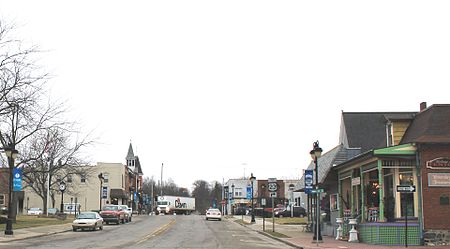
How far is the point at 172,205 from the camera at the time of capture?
93.9 metres

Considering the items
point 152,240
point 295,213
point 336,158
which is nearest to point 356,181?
point 336,158

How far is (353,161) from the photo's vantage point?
26953 mm

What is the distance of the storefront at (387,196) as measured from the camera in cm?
2338

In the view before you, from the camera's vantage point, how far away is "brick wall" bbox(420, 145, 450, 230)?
74.4ft

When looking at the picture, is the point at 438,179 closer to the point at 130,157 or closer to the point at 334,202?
the point at 334,202

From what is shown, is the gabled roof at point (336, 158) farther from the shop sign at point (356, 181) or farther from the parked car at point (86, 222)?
the parked car at point (86, 222)

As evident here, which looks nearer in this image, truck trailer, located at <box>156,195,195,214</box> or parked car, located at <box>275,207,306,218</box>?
parked car, located at <box>275,207,306,218</box>

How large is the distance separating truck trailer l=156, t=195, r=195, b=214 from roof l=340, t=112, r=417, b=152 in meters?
58.6

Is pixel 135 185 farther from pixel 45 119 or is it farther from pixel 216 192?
pixel 45 119

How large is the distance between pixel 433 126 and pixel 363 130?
38.1 feet

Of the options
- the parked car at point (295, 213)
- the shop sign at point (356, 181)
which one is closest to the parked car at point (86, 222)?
the shop sign at point (356, 181)

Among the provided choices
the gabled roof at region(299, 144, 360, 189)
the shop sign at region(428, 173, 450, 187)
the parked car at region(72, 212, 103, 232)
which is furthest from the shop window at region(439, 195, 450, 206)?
the parked car at region(72, 212, 103, 232)

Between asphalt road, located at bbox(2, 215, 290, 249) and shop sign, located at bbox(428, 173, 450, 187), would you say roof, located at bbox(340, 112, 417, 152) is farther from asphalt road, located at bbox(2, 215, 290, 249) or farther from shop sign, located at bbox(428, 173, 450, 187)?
shop sign, located at bbox(428, 173, 450, 187)

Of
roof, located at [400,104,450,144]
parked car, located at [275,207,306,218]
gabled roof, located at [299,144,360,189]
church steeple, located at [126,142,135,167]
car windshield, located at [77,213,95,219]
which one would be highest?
church steeple, located at [126,142,135,167]
